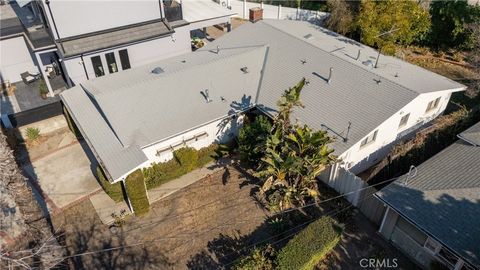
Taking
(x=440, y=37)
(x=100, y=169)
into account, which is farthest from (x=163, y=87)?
(x=440, y=37)

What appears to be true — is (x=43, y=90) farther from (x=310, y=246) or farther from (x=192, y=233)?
(x=310, y=246)

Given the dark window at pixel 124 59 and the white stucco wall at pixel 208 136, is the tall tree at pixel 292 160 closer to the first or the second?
the white stucco wall at pixel 208 136

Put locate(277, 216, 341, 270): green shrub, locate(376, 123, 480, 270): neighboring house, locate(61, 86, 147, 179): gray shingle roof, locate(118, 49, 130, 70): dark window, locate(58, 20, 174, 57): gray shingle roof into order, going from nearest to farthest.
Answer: locate(376, 123, 480, 270): neighboring house < locate(277, 216, 341, 270): green shrub < locate(61, 86, 147, 179): gray shingle roof < locate(58, 20, 174, 57): gray shingle roof < locate(118, 49, 130, 70): dark window

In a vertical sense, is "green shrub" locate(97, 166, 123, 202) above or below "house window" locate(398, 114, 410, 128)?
below

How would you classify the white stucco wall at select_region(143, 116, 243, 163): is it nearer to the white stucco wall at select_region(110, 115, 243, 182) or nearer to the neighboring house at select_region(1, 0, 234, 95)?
the white stucco wall at select_region(110, 115, 243, 182)

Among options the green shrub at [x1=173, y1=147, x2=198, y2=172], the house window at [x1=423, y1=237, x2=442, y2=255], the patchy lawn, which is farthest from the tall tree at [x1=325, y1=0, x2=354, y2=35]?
the house window at [x1=423, y1=237, x2=442, y2=255]

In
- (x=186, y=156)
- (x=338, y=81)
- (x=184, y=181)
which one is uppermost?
(x=338, y=81)

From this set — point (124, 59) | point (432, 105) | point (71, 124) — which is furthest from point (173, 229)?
point (432, 105)

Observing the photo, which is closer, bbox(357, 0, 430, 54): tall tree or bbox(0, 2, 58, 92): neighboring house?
bbox(0, 2, 58, 92): neighboring house
